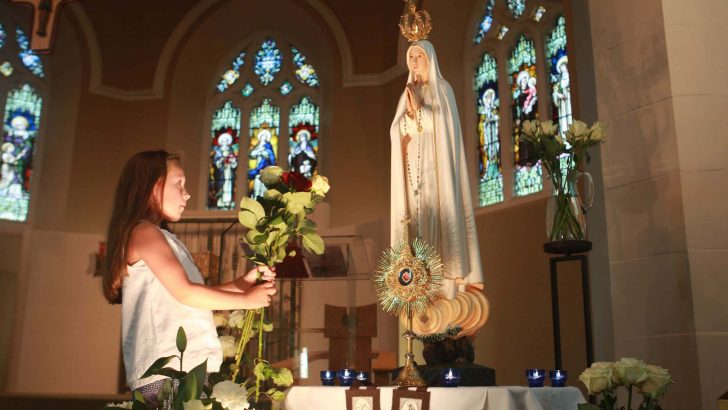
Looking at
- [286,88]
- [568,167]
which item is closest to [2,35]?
[286,88]

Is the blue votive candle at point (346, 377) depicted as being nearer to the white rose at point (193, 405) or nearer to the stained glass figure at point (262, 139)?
the white rose at point (193, 405)

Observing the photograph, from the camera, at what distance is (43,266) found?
8.53 meters

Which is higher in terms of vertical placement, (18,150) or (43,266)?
(18,150)

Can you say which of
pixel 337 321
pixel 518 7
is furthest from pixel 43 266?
pixel 518 7

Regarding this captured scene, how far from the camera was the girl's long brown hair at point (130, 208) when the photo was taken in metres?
1.94

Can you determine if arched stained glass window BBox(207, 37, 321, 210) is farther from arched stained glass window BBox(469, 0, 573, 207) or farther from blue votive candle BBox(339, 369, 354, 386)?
blue votive candle BBox(339, 369, 354, 386)

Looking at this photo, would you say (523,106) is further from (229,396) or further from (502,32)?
(229,396)

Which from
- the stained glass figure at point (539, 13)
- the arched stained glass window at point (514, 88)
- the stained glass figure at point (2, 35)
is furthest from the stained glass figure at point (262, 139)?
the stained glass figure at point (539, 13)

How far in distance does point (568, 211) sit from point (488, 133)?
4.20 metres

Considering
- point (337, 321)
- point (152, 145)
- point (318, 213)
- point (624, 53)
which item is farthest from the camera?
point (152, 145)

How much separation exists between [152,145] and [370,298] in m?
3.75

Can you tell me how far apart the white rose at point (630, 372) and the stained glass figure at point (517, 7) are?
607 cm

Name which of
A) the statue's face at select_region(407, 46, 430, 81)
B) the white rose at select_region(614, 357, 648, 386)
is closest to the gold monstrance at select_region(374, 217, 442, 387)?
the white rose at select_region(614, 357, 648, 386)

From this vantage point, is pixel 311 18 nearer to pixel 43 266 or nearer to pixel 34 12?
pixel 43 266
